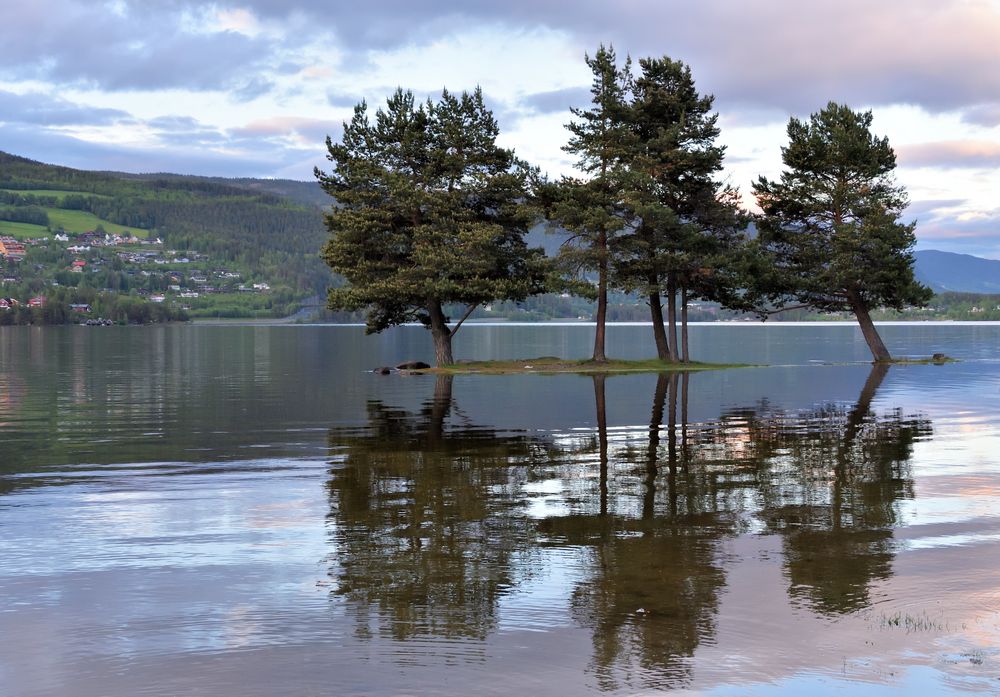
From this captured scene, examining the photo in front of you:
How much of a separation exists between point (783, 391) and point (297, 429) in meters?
24.8

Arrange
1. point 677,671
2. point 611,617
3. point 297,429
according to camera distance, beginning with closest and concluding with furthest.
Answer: point 677,671
point 611,617
point 297,429

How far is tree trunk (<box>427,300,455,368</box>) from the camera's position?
6625 cm

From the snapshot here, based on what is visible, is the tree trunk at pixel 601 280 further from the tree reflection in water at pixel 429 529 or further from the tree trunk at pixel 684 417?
the tree reflection in water at pixel 429 529

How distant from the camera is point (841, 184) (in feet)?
222

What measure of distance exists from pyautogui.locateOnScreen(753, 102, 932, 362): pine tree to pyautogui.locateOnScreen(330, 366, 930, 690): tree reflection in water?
38.8 metres

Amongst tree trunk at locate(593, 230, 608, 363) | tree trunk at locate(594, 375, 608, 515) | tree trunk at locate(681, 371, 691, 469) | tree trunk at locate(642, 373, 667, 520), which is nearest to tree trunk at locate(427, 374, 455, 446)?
tree trunk at locate(594, 375, 608, 515)

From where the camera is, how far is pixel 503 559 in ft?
44.6

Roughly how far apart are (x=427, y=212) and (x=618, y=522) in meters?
49.9

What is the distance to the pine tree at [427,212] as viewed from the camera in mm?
62594

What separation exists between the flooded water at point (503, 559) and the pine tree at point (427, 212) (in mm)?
32075

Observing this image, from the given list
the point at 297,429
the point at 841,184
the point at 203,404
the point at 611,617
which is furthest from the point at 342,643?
the point at 841,184

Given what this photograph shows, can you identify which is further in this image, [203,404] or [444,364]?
[444,364]

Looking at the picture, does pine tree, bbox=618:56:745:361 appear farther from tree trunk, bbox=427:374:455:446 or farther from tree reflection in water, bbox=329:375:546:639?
tree reflection in water, bbox=329:375:546:639

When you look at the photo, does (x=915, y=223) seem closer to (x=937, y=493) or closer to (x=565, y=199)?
(x=565, y=199)
